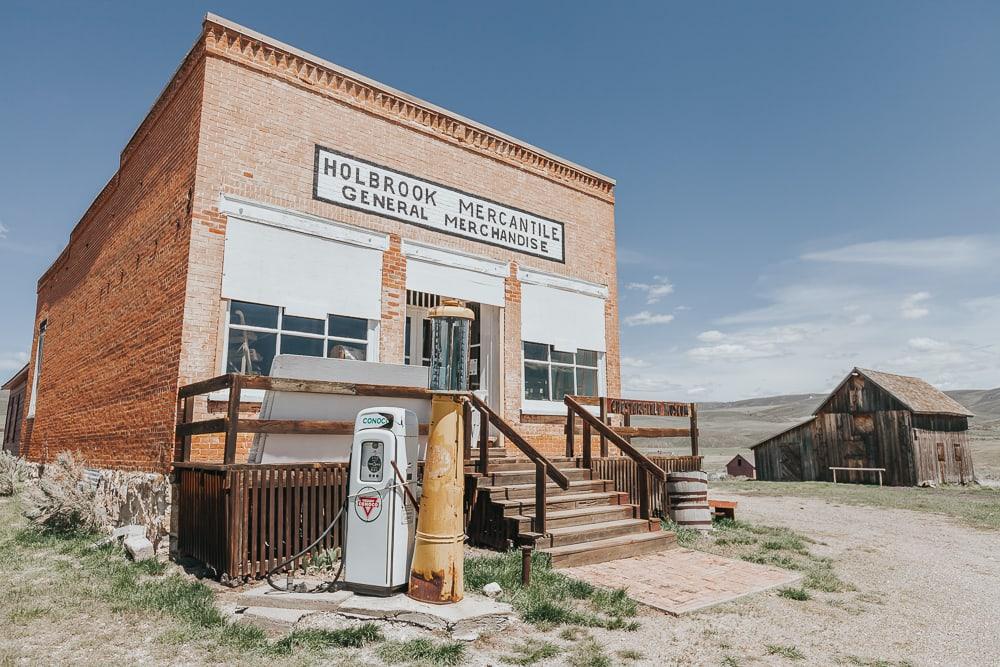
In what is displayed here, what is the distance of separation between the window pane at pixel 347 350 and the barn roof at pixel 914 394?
931 inches

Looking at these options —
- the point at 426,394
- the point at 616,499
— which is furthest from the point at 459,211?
the point at 616,499

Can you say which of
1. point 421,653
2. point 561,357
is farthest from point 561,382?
point 421,653

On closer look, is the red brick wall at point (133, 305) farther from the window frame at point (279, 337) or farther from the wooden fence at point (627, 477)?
the wooden fence at point (627, 477)

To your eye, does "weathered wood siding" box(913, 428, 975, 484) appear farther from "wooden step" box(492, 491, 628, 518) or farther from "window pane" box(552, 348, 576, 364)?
"wooden step" box(492, 491, 628, 518)

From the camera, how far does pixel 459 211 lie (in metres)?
11.3

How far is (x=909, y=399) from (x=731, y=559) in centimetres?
2276

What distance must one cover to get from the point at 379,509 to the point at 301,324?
4.27 metres

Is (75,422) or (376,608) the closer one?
(376,608)

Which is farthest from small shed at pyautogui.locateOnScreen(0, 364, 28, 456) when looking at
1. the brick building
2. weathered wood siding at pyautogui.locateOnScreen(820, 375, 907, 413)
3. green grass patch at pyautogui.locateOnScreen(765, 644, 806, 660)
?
weathered wood siding at pyautogui.locateOnScreen(820, 375, 907, 413)

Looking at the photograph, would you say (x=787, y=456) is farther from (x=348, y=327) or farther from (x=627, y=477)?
(x=348, y=327)

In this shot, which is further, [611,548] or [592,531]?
[592,531]

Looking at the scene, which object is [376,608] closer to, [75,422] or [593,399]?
[593,399]

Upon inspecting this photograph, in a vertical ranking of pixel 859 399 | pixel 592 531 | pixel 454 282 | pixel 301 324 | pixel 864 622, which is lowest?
pixel 864 622

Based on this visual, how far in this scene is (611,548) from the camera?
7.30m
